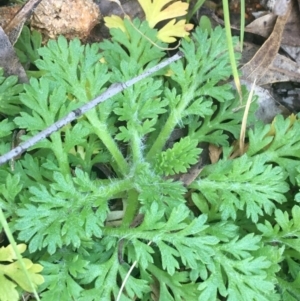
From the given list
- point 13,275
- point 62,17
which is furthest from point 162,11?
point 13,275

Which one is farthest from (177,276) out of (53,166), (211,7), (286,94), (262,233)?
(211,7)

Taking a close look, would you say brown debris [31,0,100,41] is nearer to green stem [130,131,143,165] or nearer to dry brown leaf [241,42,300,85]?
green stem [130,131,143,165]

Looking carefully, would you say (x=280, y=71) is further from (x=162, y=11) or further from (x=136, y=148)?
(x=136, y=148)

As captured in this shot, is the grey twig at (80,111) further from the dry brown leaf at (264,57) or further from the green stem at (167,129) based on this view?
the dry brown leaf at (264,57)

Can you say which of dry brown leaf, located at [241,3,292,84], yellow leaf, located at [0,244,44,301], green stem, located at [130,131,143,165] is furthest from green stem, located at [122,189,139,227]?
dry brown leaf, located at [241,3,292,84]

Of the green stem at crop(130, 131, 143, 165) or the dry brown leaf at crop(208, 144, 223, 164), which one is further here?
the dry brown leaf at crop(208, 144, 223, 164)

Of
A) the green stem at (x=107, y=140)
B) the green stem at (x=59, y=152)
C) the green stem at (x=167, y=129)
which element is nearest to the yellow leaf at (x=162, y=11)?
the green stem at (x=167, y=129)

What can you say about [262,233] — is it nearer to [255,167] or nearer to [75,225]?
[255,167]
